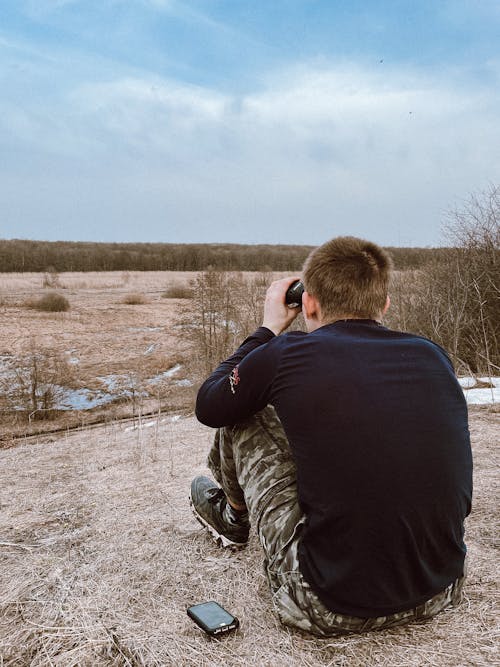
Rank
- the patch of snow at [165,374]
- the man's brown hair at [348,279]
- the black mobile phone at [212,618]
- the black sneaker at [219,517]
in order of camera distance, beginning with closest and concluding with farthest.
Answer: the man's brown hair at [348,279], the black mobile phone at [212,618], the black sneaker at [219,517], the patch of snow at [165,374]

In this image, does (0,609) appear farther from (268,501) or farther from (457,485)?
(457,485)

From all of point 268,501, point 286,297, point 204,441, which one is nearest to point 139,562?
point 268,501

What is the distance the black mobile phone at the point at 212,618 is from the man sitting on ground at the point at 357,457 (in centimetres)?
26

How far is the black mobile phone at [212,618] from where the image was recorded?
210 cm

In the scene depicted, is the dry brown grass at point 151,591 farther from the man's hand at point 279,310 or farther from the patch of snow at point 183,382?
the patch of snow at point 183,382

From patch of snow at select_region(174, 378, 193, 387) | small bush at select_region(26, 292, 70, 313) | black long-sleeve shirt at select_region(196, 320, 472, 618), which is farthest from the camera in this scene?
small bush at select_region(26, 292, 70, 313)

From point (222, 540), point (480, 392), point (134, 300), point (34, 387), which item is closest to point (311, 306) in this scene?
point (222, 540)

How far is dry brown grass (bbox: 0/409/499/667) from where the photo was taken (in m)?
1.97

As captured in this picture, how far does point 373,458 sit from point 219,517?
1331 millimetres

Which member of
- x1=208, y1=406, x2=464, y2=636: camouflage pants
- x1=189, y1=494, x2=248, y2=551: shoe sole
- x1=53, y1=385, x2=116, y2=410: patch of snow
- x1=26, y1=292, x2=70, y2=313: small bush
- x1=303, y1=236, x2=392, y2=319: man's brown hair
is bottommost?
x1=53, y1=385, x2=116, y2=410: patch of snow

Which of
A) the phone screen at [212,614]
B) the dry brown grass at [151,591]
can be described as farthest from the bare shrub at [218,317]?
the phone screen at [212,614]

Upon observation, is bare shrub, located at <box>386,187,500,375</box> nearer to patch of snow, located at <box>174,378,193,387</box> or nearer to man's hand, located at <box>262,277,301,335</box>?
patch of snow, located at <box>174,378,193,387</box>

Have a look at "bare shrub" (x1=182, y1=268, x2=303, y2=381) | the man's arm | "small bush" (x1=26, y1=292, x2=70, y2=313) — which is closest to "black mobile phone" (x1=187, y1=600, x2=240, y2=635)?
the man's arm

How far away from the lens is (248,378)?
1.91 m
